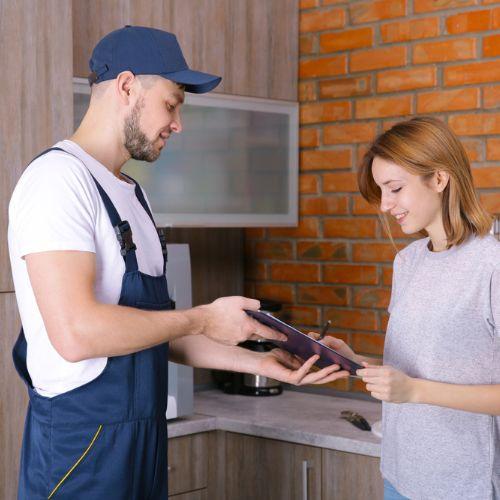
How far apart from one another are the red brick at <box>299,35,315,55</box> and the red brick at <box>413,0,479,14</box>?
1.45ft

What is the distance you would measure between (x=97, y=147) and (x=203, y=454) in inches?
55.3

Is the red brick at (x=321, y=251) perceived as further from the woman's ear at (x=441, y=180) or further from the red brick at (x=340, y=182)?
the woman's ear at (x=441, y=180)

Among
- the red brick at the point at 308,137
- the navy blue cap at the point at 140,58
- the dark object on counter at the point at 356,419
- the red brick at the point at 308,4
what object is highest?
the red brick at the point at 308,4

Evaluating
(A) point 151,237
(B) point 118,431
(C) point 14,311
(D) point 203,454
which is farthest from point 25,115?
(D) point 203,454

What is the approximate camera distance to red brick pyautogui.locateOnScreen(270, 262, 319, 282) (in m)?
3.56

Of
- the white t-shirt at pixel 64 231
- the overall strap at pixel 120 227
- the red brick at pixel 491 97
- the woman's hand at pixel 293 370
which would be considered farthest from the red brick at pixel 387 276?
the overall strap at pixel 120 227

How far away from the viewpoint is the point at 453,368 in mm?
2078

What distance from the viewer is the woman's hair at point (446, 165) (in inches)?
84.0

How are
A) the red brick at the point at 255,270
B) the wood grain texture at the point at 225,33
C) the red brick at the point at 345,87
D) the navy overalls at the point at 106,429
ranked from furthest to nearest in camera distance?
1. the red brick at the point at 255,270
2. the red brick at the point at 345,87
3. the wood grain texture at the point at 225,33
4. the navy overalls at the point at 106,429

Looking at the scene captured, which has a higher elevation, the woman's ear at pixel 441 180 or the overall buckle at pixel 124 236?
the woman's ear at pixel 441 180

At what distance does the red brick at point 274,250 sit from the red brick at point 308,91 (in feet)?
1.76

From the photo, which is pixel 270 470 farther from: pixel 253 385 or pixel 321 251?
pixel 321 251

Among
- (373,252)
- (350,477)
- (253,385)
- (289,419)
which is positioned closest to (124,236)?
(350,477)

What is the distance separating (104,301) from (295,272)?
178cm
